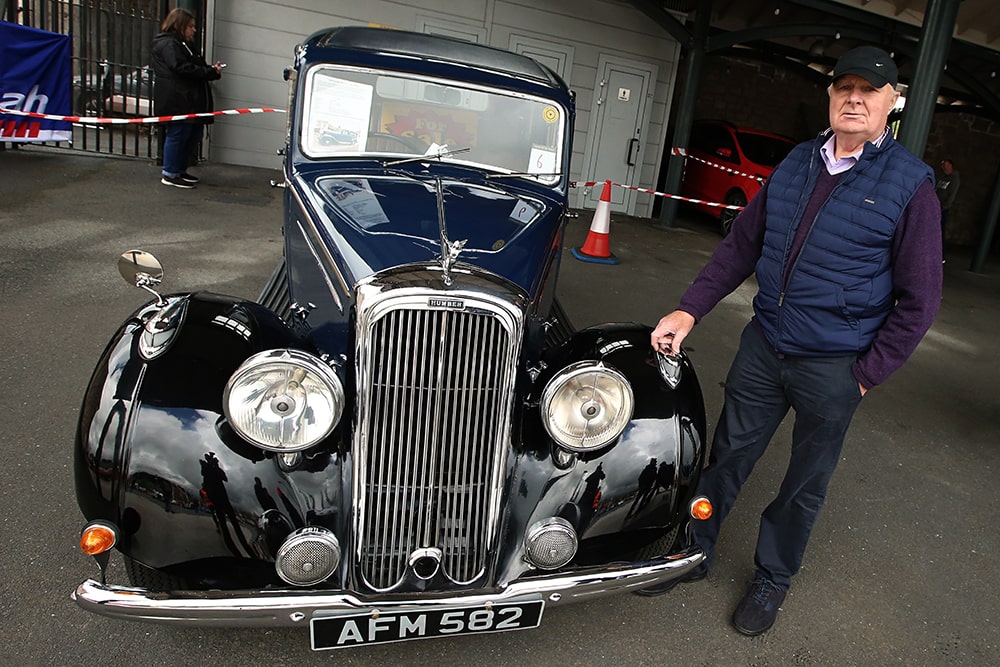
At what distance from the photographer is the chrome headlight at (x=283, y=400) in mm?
1885

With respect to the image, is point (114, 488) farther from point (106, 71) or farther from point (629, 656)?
point (106, 71)

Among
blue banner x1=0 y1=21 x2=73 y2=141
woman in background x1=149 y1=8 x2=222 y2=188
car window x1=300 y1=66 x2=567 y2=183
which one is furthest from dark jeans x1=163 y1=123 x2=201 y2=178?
car window x1=300 y1=66 x2=567 y2=183

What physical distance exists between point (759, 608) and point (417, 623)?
138 cm

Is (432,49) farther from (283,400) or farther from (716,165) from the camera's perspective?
(716,165)

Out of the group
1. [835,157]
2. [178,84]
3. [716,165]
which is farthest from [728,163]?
[835,157]

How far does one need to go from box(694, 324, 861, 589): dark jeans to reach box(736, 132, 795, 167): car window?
9.48 metres

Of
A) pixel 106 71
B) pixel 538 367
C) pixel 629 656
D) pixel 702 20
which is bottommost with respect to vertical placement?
pixel 629 656

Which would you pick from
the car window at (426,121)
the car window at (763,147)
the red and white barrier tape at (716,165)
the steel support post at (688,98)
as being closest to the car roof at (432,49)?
the car window at (426,121)

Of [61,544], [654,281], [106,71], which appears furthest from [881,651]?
[106,71]

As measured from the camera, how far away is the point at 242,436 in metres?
1.91

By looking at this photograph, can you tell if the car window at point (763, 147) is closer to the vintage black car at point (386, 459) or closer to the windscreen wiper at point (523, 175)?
the windscreen wiper at point (523, 175)

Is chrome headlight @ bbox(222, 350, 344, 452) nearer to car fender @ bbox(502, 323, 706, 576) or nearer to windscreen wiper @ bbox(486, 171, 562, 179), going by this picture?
car fender @ bbox(502, 323, 706, 576)

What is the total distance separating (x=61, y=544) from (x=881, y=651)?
303cm

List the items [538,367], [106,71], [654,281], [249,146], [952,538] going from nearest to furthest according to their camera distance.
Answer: [538,367] < [952,538] < [654,281] < [106,71] < [249,146]
